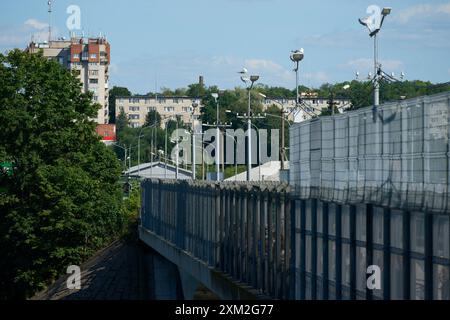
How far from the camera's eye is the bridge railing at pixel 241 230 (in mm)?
23078

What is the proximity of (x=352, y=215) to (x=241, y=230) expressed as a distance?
940cm

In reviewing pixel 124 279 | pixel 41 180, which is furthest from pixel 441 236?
pixel 41 180

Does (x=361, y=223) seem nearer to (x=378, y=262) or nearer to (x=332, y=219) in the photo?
(x=378, y=262)

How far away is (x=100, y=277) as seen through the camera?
2207 inches

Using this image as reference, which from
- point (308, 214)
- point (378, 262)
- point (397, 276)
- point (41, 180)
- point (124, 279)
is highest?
point (308, 214)

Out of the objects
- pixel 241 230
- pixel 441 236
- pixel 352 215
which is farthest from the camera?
pixel 241 230

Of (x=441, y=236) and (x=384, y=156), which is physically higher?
(x=384, y=156)

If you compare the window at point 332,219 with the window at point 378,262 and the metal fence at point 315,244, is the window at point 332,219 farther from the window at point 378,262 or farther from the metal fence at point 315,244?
the window at point 378,262

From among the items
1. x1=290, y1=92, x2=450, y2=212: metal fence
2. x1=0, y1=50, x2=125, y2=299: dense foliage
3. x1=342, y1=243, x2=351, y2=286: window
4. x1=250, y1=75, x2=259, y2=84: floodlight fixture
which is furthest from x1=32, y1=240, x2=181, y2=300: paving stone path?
x1=342, y1=243, x2=351, y2=286: window

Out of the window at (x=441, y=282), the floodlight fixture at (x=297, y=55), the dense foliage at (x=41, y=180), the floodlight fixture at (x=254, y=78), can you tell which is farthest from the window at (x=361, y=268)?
the dense foliage at (x=41, y=180)

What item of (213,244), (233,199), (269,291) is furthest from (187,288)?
(269,291)

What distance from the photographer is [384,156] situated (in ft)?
56.5

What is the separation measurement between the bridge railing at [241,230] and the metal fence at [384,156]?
75.9 inches
